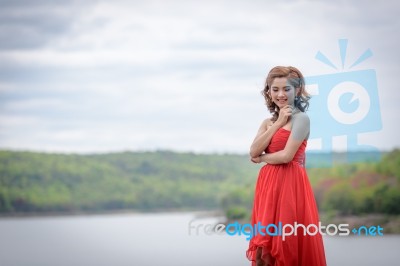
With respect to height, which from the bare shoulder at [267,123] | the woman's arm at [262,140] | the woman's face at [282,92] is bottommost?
the woman's arm at [262,140]

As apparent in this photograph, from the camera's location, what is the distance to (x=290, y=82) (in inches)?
141

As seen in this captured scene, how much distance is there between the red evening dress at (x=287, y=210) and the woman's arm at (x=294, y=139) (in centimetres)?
5

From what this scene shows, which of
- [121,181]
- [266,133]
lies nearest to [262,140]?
[266,133]

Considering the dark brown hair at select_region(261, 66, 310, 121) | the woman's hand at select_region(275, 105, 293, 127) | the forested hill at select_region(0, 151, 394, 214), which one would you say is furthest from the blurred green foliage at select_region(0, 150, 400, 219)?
the woman's hand at select_region(275, 105, 293, 127)

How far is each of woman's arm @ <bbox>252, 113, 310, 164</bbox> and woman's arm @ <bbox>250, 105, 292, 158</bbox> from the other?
47 millimetres

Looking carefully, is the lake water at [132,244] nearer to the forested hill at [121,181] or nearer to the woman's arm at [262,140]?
the forested hill at [121,181]

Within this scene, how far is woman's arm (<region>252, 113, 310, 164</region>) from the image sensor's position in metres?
3.50

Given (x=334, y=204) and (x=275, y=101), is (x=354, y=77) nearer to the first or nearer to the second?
(x=275, y=101)

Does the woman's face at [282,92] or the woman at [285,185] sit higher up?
the woman's face at [282,92]

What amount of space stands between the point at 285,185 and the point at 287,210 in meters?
0.11

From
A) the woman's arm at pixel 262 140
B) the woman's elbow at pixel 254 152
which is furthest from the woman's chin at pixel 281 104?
the woman's elbow at pixel 254 152

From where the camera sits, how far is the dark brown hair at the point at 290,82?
11.7 feet

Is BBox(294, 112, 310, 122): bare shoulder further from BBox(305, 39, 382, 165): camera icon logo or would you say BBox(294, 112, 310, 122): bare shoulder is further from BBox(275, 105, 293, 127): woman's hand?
BBox(305, 39, 382, 165): camera icon logo

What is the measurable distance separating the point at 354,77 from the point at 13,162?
19931mm
